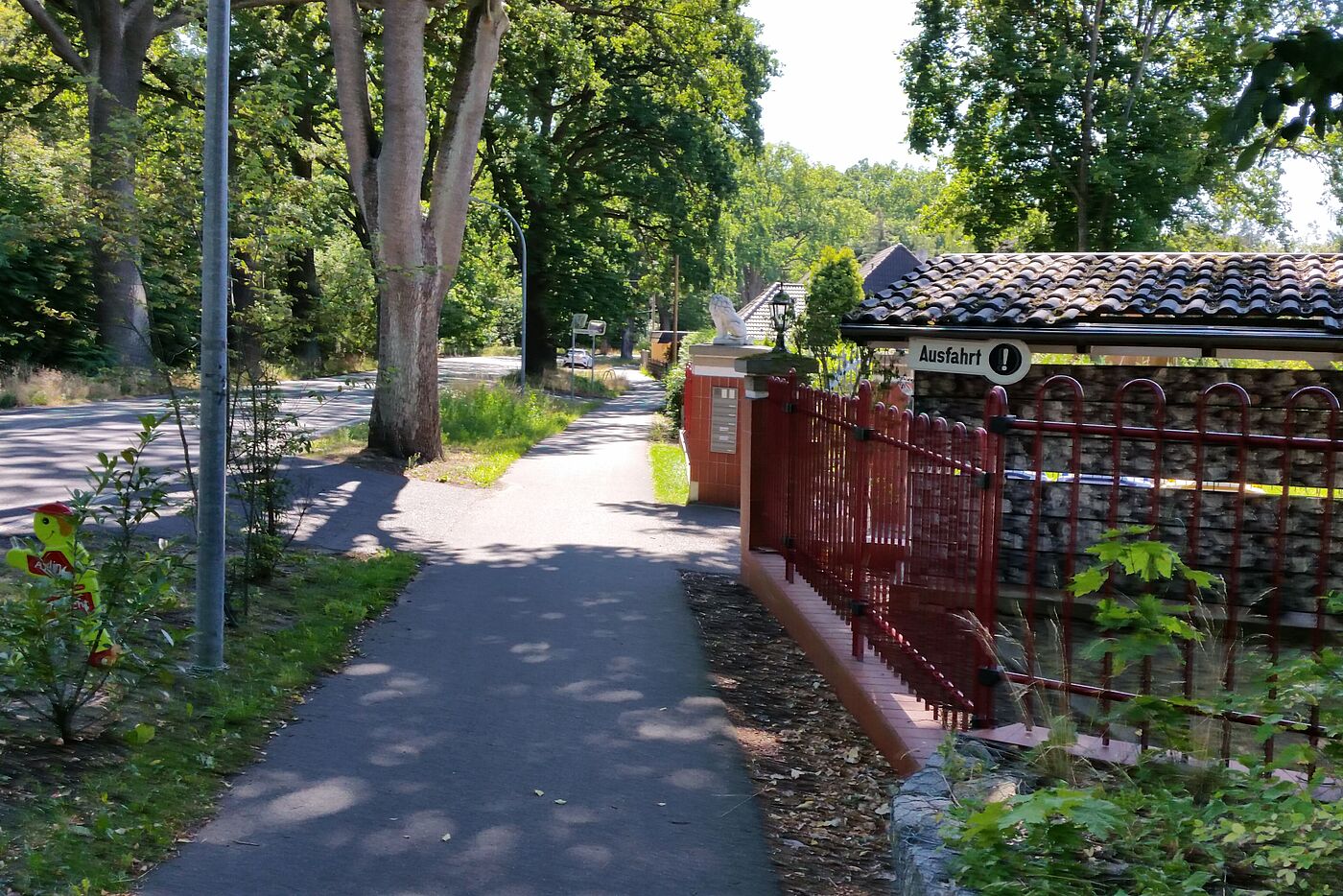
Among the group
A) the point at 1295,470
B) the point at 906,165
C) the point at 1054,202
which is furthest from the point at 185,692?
the point at 906,165

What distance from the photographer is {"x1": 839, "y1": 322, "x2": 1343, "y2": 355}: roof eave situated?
11.6 m

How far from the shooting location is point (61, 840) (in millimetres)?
4453

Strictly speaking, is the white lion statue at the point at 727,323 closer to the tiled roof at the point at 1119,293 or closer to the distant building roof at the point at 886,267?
the tiled roof at the point at 1119,293

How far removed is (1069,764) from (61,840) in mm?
3629

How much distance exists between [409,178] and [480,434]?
8999mm

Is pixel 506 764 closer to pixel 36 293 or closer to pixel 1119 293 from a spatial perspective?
pixel 1119 293

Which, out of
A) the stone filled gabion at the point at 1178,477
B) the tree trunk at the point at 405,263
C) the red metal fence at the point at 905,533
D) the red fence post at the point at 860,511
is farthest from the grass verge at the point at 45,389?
the red fence post at the point at 860,511

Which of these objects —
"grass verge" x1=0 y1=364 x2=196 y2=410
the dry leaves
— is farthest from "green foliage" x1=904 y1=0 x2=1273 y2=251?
the dry leaves

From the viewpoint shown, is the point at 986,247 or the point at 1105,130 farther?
the point at 986,247

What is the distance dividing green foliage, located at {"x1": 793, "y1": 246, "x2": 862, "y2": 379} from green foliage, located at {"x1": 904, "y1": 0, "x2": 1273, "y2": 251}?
6830 millimetres

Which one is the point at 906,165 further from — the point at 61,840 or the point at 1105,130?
the point at 61,840

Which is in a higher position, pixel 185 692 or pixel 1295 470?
pixel 1295 470

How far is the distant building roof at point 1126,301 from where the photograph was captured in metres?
11.9

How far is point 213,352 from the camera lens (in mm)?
7152
